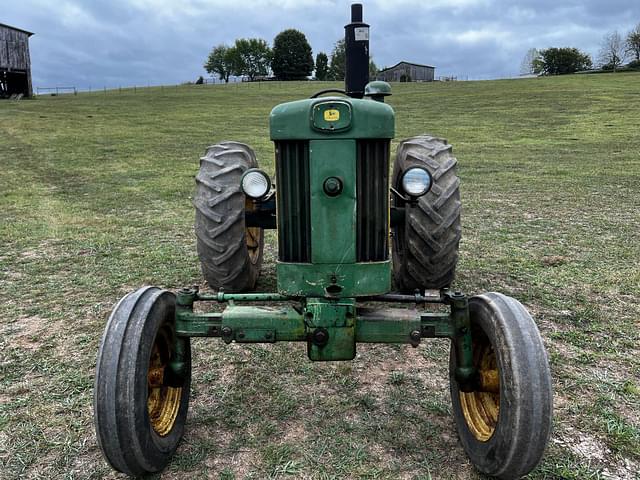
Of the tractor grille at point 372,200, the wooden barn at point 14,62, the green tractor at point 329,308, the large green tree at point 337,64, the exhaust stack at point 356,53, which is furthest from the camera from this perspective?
the large green tree at point 337,64

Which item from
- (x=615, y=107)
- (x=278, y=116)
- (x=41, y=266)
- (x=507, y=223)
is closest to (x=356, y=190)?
(x=278, y=116)

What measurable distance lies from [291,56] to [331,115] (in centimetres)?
7749

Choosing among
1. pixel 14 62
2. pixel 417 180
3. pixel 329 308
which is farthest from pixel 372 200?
pixel 14 62

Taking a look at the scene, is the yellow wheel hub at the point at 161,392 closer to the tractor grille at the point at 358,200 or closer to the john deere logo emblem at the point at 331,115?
the tractor grille at the point at 358,200

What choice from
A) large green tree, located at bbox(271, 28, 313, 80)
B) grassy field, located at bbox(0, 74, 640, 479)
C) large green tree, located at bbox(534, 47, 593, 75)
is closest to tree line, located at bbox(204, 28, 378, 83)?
large green tree, located at bbox(271, 28, 313, 80)

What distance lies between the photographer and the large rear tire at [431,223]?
416cm

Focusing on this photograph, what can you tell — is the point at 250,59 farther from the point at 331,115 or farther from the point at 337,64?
the point at 331,115

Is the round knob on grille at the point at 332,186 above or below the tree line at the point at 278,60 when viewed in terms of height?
below

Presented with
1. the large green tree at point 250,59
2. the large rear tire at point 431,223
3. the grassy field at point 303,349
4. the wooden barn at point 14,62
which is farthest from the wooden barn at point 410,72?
the large rear tire at point 431,223

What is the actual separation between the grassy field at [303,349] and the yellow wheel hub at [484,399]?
190 mm

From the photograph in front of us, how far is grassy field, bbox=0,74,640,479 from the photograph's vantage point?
2.93 m

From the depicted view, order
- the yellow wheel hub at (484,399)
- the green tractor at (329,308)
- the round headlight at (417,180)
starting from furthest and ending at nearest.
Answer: the round headlight at (417,180), the yellow wheel hub at (484,399), the green tractor at (329,308)

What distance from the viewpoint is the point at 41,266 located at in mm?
6027

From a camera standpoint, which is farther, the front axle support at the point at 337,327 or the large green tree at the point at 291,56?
the large green tree at the point at 291,56
